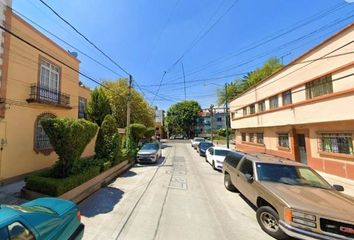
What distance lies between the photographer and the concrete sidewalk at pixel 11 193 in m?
7.55

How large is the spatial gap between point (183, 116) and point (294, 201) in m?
60.6

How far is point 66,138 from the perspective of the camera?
808cm

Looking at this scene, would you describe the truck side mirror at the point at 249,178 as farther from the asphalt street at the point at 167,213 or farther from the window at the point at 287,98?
the window at the point at 287,98

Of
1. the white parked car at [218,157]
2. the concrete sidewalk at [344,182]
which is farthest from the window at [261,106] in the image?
the concrete sidewalk at [344,182]

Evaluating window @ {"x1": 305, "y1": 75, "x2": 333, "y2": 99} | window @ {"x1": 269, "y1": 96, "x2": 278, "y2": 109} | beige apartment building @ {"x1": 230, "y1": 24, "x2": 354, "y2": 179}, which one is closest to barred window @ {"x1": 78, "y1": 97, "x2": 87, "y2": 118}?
beige apartment building @ {"x1": 230, "y1": 24, "x2": 354, "y2": 179}

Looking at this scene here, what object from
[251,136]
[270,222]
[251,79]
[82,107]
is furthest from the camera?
[251,79]

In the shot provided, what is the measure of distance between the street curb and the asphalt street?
0.34 meters

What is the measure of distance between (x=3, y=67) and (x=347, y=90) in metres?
16.3

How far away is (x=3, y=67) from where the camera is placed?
10164 millimetres

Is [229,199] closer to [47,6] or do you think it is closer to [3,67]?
[47,6]

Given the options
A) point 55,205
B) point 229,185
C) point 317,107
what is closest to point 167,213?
point 55,205

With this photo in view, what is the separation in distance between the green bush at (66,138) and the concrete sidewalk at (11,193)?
1.42 m

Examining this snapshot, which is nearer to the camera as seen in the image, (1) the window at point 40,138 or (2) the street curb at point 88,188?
(2) the street curb at point 88,188

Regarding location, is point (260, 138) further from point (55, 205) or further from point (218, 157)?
point (55, 205)
